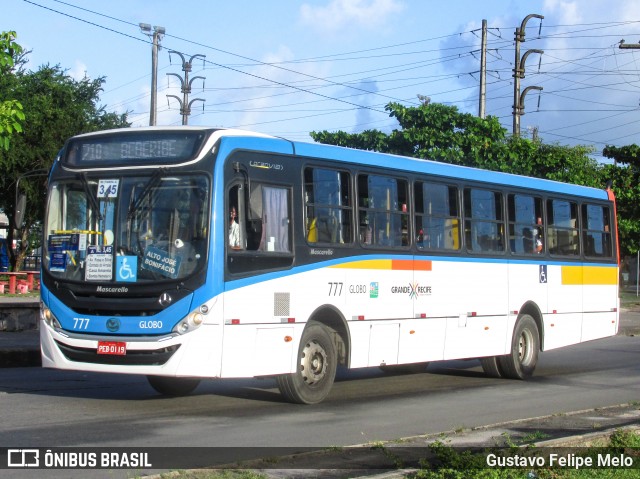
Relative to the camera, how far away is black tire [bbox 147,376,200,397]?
13.5m

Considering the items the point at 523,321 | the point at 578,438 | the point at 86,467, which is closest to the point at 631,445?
the point at 578,438

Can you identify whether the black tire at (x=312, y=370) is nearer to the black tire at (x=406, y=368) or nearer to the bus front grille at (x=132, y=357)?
the bus front grille at (x=132, y=357)

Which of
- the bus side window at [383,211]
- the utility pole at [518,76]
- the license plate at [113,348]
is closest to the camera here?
the license plate at [113,348]

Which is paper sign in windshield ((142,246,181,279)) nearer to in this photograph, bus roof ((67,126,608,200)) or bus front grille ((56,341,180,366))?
bus front grille ((56,341,180,366))

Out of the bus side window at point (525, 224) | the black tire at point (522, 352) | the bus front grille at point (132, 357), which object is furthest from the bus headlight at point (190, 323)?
the bus side window at point (525, 224)

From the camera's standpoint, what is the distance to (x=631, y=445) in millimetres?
8789

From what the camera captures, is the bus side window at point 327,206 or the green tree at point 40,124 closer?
the bus side window at point 327,206

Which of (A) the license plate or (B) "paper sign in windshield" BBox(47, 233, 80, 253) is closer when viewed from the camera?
(A) the license plate

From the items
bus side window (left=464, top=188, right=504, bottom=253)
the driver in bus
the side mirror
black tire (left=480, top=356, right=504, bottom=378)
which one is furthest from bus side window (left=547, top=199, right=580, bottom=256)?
the side mirror

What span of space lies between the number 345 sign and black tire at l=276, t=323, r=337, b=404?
2819 mm

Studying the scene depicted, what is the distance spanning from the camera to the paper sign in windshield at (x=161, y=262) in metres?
11.5

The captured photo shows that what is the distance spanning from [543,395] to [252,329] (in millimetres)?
5083

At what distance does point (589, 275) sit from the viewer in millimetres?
19578

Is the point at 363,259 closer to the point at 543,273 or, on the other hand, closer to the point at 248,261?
the point at 248,261
